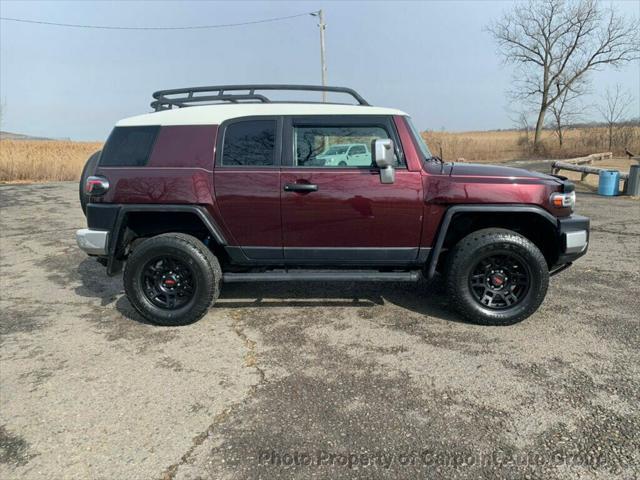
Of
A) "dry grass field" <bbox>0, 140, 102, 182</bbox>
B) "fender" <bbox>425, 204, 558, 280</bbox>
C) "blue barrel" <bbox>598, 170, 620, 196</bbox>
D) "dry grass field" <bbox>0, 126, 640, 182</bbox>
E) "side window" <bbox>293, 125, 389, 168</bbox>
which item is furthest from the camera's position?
"dry grass field" <bbox>0, 126, 640, 182</bbox>

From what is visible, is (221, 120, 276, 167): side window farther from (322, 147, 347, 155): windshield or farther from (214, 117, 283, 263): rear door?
(322, 147, 347, 155): windshield

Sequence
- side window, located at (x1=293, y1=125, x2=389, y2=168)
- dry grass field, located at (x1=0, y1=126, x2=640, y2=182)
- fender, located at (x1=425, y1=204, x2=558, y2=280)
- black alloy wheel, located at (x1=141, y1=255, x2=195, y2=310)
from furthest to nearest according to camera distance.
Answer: dry grass field, located at (x1=0, y1=126, x2=640, y2=182), black alloy wheel, located at (x1=141, y1=255, x2=195, y2=310), side window, located at (x1=293, y1=125, x2=389, y2=168), fender, located at (x1=425, y1=204, x2=558, y2=280)

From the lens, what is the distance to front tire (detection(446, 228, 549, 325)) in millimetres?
3898

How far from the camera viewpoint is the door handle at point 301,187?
12.8ft

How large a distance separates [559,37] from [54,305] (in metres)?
38.0

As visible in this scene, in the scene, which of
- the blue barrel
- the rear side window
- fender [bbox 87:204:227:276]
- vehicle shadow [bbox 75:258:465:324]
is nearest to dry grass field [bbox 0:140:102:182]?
vehicle shadow [bbox 75:258:465:324]

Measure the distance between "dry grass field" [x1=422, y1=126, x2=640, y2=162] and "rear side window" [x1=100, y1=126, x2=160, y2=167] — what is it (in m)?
24.9

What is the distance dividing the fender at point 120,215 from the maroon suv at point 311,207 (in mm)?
12

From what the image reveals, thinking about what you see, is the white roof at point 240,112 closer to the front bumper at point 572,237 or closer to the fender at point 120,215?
→ the fender at point 120,215

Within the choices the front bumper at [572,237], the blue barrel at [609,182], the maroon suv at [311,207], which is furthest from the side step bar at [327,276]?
the blue barrel at [609,182]

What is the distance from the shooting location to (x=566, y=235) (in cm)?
389

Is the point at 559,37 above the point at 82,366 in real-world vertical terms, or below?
above

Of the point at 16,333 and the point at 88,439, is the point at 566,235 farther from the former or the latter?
the point at 16,333

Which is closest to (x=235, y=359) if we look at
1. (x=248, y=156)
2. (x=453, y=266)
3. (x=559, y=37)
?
(x=248, y=156)
